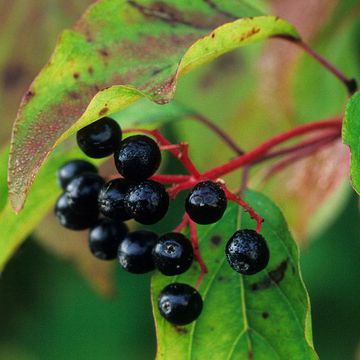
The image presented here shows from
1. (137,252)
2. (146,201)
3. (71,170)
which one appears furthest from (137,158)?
(71,170)

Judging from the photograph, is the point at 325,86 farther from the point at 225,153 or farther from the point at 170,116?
the point at 170,116

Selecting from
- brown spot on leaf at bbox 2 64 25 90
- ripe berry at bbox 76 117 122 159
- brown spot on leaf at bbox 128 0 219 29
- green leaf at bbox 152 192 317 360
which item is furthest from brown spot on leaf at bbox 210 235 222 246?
brown spot on leaf at bbox 2 64 25 90

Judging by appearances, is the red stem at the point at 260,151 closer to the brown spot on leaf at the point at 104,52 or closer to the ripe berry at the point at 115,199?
the ripe berry at the point at 115,199

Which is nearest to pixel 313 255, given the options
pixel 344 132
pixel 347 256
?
pixel 347 256

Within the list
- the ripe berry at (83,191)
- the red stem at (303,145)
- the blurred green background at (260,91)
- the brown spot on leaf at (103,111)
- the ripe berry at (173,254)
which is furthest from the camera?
the blurred green background at (260,91)

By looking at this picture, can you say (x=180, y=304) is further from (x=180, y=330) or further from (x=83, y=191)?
(x=83, y=191)

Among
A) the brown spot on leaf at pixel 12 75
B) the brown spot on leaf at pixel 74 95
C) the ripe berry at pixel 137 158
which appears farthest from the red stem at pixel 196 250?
the brown spot on leaf at pixel 12 75
